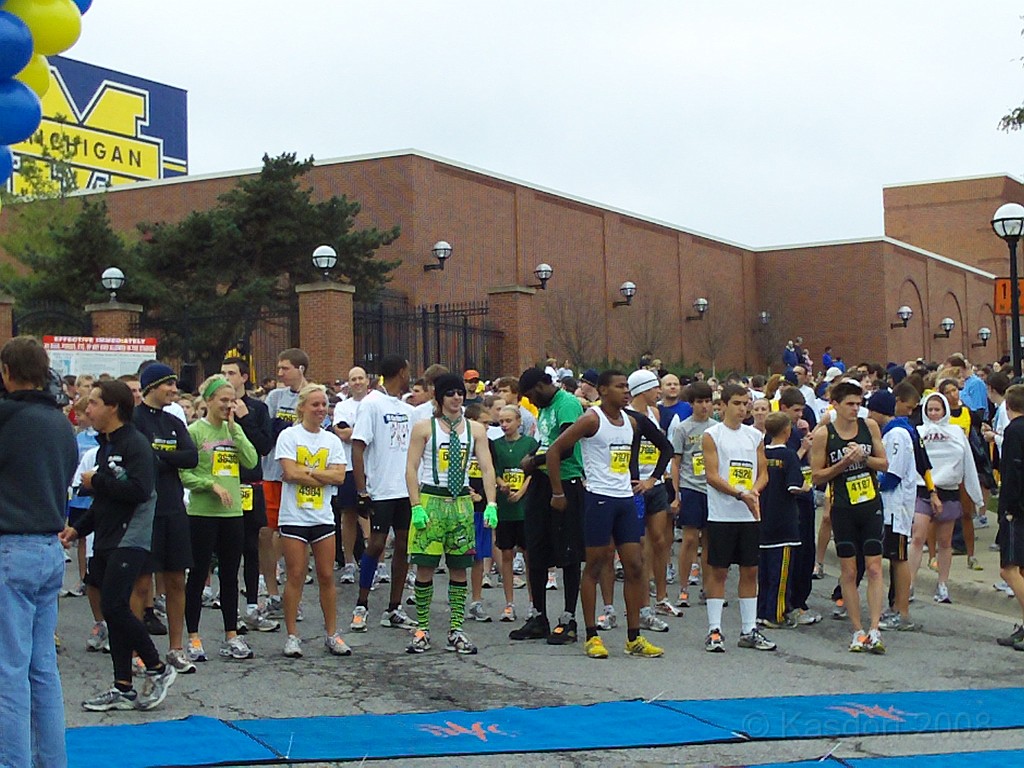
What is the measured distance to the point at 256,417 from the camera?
1041cm

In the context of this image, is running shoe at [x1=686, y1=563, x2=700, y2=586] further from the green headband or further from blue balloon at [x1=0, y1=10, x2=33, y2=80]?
blue balloon at [x1=0, y1=10, x2=33, y2=80]

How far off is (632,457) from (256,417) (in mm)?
3103

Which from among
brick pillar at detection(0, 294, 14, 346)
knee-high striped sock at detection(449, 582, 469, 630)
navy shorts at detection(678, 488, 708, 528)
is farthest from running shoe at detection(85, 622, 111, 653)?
brick pillar at detection(0, 294, 14, 346)

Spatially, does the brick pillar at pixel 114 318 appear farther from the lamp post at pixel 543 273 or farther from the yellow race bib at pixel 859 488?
the yellow race bib at pixel 859 488

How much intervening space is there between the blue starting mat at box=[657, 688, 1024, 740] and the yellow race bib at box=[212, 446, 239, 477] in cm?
356

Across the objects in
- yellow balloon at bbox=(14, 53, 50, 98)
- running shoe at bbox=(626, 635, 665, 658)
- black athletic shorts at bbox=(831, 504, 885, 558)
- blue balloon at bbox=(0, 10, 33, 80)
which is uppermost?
yellow balloon at bbox=(14, 53, 50, 98)

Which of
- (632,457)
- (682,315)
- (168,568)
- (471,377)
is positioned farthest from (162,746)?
(682,315)

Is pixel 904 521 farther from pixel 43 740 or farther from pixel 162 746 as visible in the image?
pixel 43 740

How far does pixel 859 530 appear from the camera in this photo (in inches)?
404

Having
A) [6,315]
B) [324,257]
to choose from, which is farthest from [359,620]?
[6,315]

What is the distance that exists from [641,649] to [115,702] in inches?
156

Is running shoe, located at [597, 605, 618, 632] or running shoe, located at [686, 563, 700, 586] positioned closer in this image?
running shoe, located at [597, 605, 618, 632]

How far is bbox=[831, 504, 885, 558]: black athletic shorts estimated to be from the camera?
1018cm

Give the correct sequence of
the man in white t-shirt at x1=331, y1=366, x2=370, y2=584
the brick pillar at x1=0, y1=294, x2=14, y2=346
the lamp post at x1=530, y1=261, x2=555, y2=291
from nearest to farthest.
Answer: the man in white t-shirt at x1=331, y1=366, x2=370, y2=584 < the brick pillar at x1=0, y1=294, x2=14, y2=346 < the lamp post at x1=530, y1=261, x2=555, y2=291
